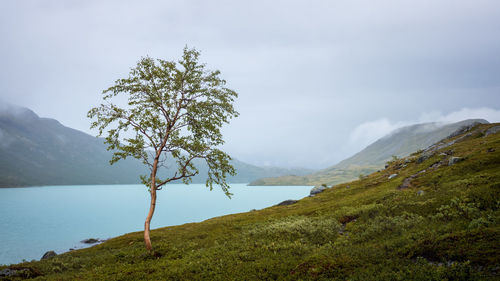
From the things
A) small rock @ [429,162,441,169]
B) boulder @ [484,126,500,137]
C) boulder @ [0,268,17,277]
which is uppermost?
boulder @ [484,126,500,137]

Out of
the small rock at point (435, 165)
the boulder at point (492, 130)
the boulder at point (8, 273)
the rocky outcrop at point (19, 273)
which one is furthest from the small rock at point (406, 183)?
the boulder at point (8, 273)

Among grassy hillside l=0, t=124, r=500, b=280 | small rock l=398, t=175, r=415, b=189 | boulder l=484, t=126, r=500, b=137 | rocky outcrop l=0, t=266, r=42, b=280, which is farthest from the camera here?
boulder l=484, t=126, r=500, b=137

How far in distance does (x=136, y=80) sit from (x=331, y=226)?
2692 cm

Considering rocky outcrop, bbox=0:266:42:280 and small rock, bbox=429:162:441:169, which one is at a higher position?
small rock, bbox=429:162:441:169

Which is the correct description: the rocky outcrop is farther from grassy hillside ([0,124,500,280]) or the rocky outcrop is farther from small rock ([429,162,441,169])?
small rock ([429,162,441,169])

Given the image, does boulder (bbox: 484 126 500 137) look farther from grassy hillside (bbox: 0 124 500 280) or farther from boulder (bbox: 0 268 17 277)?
boulder (bbox: 0 268 17 277)

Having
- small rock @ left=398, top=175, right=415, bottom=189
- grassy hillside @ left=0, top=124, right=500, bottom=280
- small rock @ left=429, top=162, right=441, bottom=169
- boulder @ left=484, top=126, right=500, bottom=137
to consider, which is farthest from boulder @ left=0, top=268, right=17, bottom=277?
boulder @ left=484, top=126, right=500, bottom=137

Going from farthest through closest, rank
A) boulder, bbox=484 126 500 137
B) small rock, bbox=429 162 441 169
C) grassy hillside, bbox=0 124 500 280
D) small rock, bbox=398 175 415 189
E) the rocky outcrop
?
1. boulder, bbox=484 126 500 137
2. small rock, bbox=429 162 441 169
3. small rock, bbox=398 175 415 189
4. the rocky outcrop
5. grassy hillside, bbox=0 124 500 280

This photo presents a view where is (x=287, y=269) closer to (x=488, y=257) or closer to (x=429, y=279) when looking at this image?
(x=429, y=279)

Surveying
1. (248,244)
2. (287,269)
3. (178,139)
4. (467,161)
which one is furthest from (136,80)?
(467,161)

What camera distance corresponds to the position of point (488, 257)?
11.8 m

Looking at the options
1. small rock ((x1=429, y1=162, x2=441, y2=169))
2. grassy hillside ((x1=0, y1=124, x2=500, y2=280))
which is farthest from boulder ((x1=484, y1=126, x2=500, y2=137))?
grassy hillside ((x1=0, y1=124, x2=500, y2=280))

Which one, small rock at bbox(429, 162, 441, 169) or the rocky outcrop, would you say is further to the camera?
small rock at bbox(429, 162, 441, 169)

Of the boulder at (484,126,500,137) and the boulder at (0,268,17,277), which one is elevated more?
the boulder at (484,126,500,137)
